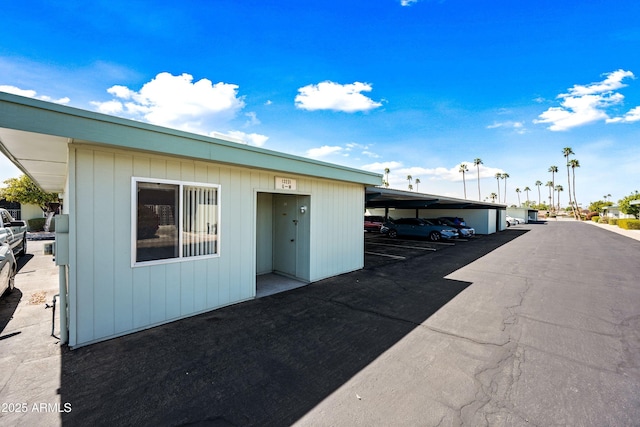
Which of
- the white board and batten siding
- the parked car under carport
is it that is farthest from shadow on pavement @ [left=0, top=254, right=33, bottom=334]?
the parked car under carport

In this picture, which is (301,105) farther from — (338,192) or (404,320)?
(404,320)

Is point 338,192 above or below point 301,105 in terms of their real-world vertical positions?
below

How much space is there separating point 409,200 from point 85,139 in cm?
1619

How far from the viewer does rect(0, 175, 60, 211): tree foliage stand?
1902 cm

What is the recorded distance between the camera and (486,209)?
22984 mm

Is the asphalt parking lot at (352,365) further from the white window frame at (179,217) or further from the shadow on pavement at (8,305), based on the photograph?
the white window frame at (179,217)

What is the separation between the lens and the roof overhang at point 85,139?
2.83 meters

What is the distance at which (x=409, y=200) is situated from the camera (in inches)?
665

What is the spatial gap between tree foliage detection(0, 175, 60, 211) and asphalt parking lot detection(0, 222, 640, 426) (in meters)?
20.3

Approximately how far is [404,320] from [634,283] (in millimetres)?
7573

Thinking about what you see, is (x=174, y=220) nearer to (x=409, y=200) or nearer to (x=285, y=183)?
(x=285, y=183)

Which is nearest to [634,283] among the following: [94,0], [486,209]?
[94,0]

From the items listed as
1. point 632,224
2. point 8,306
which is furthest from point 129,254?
point 632,224

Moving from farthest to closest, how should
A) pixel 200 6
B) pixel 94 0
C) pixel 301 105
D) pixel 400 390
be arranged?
pixel 301 105, pixel 200 6, pixel 94 0, pixel 400 390
